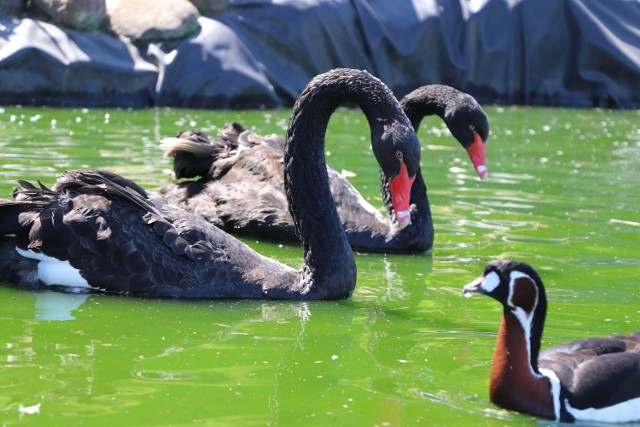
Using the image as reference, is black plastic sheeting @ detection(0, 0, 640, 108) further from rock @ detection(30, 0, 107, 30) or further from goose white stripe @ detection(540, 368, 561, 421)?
goose white stripe @ detection(540, 368, 561, 421)

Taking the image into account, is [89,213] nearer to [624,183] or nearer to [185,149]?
[185,149]

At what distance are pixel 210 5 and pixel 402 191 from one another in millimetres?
10484

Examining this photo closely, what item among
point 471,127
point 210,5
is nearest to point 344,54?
point 210,5

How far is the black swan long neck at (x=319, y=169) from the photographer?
5719 mm

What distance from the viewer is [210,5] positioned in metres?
15.6

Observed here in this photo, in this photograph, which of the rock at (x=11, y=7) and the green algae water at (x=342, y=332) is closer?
the green algae water at (x=342, y=332)

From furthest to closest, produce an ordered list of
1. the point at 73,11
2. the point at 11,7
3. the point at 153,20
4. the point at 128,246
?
the point at 153,20 → the point at 11,7 → the point at 73,11 → the point at 128,246

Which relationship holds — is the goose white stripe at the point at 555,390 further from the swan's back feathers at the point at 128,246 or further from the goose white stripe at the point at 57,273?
the goose white stripe at the point at 57,273

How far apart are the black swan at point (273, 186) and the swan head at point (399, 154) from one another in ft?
3.93

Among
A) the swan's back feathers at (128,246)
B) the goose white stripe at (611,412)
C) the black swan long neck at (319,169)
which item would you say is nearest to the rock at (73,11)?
the black swan long neck at (319,169)

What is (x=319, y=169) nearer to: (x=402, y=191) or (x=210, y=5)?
(x=402, y=191)

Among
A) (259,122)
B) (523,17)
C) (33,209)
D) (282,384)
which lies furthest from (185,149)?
(523,17)

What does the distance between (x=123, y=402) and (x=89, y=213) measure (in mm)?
1768

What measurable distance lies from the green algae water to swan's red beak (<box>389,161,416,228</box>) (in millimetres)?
445
